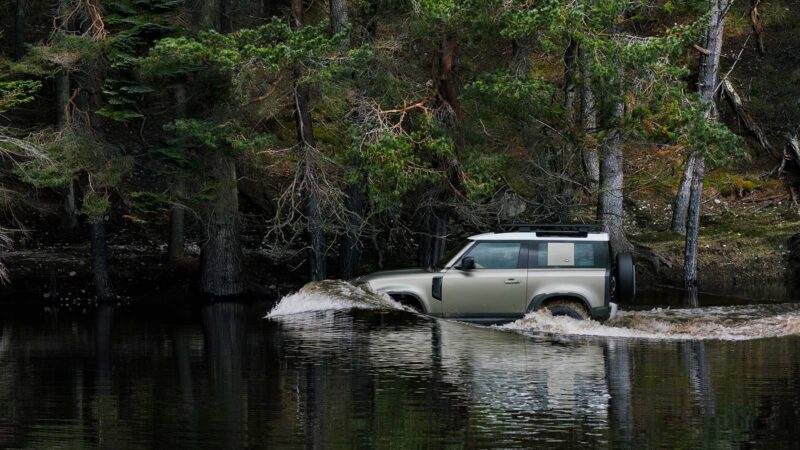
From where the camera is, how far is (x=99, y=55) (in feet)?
92.0

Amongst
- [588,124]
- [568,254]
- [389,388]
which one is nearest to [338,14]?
[588,124]

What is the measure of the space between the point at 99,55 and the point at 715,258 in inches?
699

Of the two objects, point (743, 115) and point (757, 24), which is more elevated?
point (757, 24)

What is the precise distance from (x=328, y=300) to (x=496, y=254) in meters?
4.90

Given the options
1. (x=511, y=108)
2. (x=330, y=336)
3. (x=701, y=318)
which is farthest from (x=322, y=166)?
(x=701, y=318)

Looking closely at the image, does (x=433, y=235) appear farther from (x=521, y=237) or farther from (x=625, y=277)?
(x=625, y=277)

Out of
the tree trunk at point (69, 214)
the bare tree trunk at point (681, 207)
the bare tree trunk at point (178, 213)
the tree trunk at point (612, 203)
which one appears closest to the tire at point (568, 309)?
the tree trunk at point (612, 203)

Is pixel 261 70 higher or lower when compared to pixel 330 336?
higher

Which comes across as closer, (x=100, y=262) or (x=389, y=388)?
(x=389, y=388)

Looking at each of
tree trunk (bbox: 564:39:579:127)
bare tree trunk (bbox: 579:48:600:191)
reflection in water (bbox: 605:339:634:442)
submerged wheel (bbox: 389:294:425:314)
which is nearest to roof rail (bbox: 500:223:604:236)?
submerged wheel (bbox: 389:294:425:314)

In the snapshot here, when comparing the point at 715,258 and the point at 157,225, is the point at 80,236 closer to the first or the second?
the point at 157,225

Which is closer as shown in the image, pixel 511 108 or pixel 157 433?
pixel 157 433

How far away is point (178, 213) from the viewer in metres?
32.4

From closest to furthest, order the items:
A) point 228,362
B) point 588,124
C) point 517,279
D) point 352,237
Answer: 1. point 228,362
2. point 517,279
3. point 588,124
4. point 352,237
